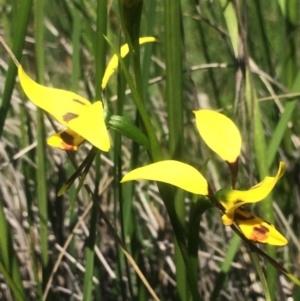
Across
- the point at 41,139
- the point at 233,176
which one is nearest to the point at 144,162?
the point at 41,139

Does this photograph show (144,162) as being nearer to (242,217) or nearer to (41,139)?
(41,139)

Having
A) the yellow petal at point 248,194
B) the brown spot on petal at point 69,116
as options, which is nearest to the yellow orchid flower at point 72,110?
the brown spot on petal at point 69,116

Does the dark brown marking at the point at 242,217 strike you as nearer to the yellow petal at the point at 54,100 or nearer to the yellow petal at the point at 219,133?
the yellow petal at the point at 219,133

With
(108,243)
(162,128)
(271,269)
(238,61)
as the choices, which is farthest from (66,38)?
(271,269)

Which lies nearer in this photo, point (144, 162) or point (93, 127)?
point (93, 127)

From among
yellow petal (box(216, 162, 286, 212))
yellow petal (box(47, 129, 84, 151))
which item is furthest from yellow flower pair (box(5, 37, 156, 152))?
yellow petal (box(216, 162, 286, 212))
